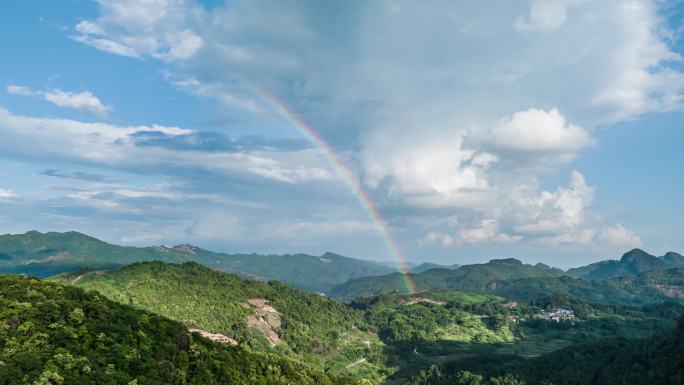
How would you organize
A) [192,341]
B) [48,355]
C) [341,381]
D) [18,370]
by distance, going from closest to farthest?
[18,370] → [48,355] → [192,341] → [341,381]

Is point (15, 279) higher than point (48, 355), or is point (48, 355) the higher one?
point (15, 279)

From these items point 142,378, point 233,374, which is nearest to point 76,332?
point 142,378

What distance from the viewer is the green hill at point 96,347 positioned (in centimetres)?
7625

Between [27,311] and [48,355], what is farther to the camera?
[27,311]

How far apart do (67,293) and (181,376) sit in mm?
34502

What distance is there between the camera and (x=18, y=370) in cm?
7000

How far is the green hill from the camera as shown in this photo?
3002 inches

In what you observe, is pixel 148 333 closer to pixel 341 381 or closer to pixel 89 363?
pixel 89 363

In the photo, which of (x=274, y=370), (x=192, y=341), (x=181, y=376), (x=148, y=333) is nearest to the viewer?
(x=181, y=376)

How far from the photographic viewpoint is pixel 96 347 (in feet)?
285

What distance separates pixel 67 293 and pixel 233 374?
136 ft

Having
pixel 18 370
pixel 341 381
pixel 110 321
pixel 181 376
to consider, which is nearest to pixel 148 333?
pixel 110 321

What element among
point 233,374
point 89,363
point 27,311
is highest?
point 27,311

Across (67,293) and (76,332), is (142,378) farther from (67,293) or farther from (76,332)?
(67,293)
